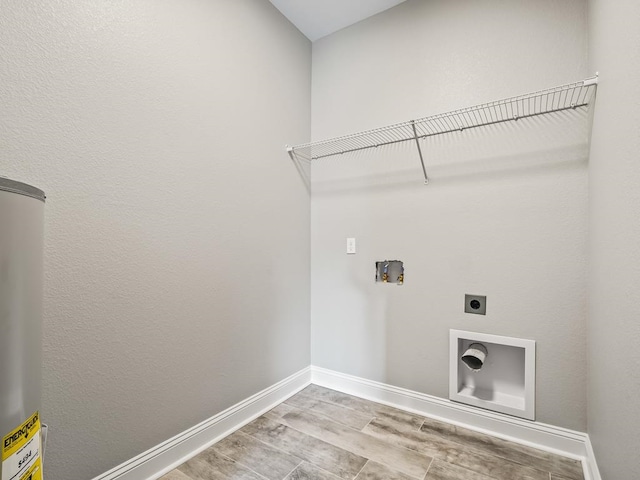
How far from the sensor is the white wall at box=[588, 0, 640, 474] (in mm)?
876

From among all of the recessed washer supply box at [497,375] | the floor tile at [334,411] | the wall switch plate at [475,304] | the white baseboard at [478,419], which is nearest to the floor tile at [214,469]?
the floor tile at [334,411]

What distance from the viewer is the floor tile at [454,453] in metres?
1.41

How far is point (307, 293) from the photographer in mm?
2393

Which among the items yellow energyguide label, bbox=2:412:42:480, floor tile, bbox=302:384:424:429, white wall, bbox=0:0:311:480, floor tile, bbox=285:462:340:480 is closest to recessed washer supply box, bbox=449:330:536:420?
floor tile, bbox=302:384:424:429

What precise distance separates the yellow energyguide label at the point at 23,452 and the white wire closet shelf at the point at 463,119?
5.88 feet

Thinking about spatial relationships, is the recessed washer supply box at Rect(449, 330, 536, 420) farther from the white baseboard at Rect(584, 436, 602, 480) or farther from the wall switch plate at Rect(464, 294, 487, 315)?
the white baseboard at Rect(584, 436, 602, 480)

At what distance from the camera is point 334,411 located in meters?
1.95

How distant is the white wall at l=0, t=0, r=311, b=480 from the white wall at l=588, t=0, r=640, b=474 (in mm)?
1636

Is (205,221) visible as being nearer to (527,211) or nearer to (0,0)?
(0,0)

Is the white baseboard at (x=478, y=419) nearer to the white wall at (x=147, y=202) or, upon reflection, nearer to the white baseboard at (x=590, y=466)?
the white baseboard at (x=590, y=466)

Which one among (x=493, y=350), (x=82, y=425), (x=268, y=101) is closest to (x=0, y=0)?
(x=268, y=101)

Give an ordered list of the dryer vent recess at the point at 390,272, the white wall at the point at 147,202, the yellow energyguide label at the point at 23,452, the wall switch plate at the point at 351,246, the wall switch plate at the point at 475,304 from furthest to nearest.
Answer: the wall switch plate at the point at 351,246, the dryer vent recess at the point at 390,272, the wall switch plate at the point at 475,304, the white wall at the point at 147,202, the yellow energyguide label at the point at 23,452

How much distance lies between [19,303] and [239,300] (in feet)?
4.29

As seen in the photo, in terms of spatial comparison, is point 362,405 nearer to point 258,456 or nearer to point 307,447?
point 307,447
